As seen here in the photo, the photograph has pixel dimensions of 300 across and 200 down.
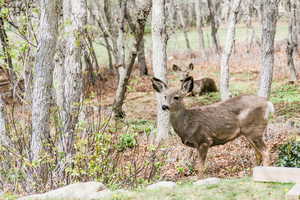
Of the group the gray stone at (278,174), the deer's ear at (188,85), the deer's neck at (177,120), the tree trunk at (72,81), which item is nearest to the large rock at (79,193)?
the tree trunk at (72,81)

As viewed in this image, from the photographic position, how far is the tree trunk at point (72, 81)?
8328mm

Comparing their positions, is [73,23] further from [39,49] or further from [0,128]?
[0,128]

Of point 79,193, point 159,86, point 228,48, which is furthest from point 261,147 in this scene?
point 228,48

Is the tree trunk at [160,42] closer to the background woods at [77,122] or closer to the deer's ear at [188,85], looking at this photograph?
the background woods at [77,122]

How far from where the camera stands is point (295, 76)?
20859mm

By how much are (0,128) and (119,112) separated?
17.8 ft

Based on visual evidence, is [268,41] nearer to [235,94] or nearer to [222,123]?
[222,123]

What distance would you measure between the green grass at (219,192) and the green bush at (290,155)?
257cm

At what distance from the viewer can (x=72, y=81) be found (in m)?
9.47

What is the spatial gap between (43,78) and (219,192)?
388cm

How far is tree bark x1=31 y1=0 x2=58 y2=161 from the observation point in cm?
853

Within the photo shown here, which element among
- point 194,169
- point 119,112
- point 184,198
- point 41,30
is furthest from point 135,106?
point 184,198

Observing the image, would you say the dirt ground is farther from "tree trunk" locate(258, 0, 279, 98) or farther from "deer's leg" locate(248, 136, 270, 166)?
"tree trunk" locate(258, 0, 279, 98)

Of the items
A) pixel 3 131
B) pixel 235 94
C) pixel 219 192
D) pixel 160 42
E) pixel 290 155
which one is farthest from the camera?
pixel 235 94
